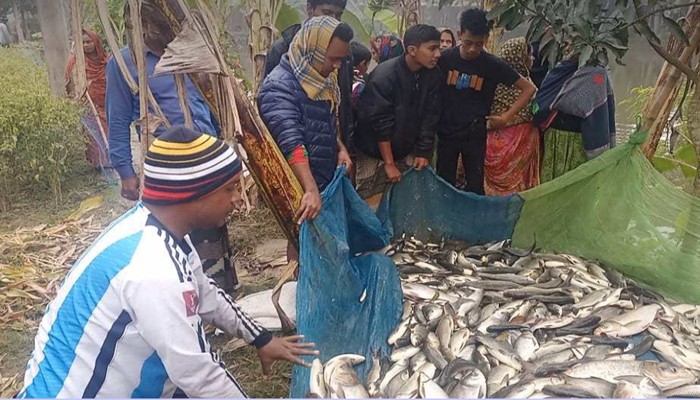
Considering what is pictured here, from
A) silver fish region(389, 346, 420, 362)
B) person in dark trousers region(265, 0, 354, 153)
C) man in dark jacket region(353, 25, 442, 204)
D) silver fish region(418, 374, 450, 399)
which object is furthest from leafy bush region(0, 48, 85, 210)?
silver fish region(418, 374, 450, 399)

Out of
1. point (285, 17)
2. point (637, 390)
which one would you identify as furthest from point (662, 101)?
point (285, 17)

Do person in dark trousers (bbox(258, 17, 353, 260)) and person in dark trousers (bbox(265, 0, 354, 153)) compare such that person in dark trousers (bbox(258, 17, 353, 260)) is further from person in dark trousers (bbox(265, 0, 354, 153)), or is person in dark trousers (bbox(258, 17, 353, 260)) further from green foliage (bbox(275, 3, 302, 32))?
green foliage (bbox(275, 3, 302, 32))

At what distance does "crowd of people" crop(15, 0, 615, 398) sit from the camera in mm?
1452

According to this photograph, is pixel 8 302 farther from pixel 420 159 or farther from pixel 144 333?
pixel 144 333

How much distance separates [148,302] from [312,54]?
195 cm

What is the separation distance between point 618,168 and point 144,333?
2.88 meters

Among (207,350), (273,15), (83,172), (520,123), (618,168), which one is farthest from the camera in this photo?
(83,172)

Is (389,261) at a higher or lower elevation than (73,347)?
lower

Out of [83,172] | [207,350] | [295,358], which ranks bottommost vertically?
[83,172]

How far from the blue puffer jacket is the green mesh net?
4.33ft

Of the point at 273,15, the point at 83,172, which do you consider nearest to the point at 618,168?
the point at 273,15

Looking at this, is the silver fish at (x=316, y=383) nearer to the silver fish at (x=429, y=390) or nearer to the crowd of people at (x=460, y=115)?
the silver fish at (x=429, y=390)

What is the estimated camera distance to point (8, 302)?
393 cm

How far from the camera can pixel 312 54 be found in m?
3.08
